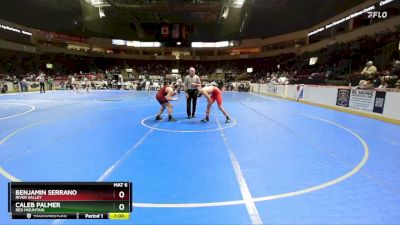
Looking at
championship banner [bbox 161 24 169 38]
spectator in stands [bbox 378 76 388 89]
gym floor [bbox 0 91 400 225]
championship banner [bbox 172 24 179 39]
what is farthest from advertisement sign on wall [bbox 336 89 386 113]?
championship banner [bbox 161 24 169 38]

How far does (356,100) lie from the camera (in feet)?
40.2

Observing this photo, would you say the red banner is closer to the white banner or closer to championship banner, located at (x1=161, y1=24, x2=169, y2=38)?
championship banner, located at (x1=161, y1=24, x2=169, y2=38)

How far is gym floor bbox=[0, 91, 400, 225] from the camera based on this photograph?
10.2 feet

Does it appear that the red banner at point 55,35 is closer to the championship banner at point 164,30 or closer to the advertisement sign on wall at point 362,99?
the championship banner at point 164,30

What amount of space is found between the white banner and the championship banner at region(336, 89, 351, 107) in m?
0.33

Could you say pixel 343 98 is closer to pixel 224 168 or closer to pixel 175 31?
pixel 224 168

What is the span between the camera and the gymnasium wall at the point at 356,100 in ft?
33.0
